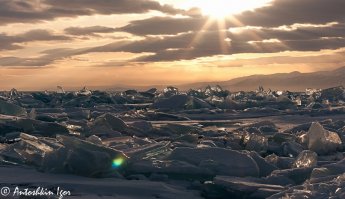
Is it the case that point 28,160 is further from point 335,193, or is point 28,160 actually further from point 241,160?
point 335,193

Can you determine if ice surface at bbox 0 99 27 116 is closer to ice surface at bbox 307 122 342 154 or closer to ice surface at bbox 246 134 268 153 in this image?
ice surface at bbox 246 134 268 153

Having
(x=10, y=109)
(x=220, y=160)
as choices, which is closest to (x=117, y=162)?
(x=220, y=160)

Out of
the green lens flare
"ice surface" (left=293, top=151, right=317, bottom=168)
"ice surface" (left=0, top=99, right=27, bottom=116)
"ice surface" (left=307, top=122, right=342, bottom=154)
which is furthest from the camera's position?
"ice surface" (left=0, top=99, right=27, bottom=116)

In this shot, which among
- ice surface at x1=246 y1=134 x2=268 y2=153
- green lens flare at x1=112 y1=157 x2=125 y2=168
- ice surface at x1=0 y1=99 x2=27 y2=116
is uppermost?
ice surface at x1=0 y1=99 x2=27 y2=116

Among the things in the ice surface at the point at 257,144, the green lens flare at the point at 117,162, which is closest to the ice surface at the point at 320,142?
the ice surface at the point at 257,144

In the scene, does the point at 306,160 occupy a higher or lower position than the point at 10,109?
lower

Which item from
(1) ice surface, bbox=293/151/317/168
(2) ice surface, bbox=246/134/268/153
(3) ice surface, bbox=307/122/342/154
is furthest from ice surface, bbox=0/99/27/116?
(1) ice surface, bbox=293/151/317/168

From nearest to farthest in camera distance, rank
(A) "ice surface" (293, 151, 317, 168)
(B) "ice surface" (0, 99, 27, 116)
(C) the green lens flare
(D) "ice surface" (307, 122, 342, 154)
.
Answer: (C) the green lens flare, (A) "ice surface" (293, 151, 317, 168), (D) "ice surface" (307, 122, 342, 154), (B) "ice surface" (0, 99, 27, 116)

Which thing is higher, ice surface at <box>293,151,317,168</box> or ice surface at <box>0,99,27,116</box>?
ice surface at <box>0,99,27,116</box>

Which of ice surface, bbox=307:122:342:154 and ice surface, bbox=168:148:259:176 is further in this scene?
ice surface, bbox=307:122:342:154

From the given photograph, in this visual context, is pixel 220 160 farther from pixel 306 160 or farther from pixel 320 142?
pixel 320 142

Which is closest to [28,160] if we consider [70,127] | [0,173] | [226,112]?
[0,173]

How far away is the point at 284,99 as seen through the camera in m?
26.3

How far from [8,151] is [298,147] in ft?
13.6
